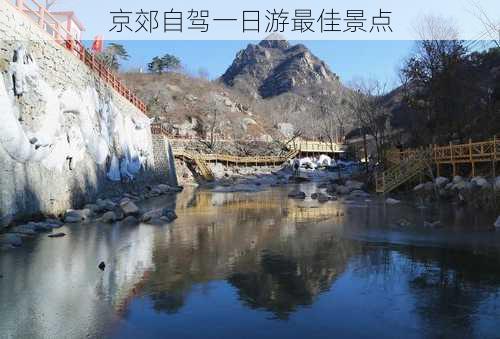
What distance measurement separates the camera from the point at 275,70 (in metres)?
148

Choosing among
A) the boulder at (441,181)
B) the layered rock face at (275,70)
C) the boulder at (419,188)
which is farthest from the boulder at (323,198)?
the layered rock face at (275,70)

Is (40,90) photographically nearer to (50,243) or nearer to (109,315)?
(50,243)

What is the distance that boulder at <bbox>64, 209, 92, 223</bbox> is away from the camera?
16.1 meters

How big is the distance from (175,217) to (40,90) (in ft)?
21.1

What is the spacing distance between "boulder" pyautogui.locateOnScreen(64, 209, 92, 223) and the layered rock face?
369 ft

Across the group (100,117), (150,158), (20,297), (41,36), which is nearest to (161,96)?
(150,158)

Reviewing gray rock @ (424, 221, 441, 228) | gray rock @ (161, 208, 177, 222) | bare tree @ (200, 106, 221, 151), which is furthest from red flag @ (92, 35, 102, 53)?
gray rock @ (424, 221, 441, 228)

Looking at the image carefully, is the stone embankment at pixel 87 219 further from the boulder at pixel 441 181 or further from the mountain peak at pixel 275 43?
the mountain peak at pixel 275 43

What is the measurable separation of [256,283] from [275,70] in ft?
470

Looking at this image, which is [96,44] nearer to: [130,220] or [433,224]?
[130,220]

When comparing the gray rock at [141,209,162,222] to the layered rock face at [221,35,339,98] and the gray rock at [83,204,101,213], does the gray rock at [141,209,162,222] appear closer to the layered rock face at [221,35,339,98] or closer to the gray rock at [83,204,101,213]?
the gray rock at [83,204,101,213]

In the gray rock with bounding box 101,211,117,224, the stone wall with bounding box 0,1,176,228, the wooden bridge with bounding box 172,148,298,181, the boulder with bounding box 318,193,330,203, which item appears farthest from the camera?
the wooden bridge with bounding box 172,148,298,181

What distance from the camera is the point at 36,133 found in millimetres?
14562

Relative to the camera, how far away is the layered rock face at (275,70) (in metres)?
137
